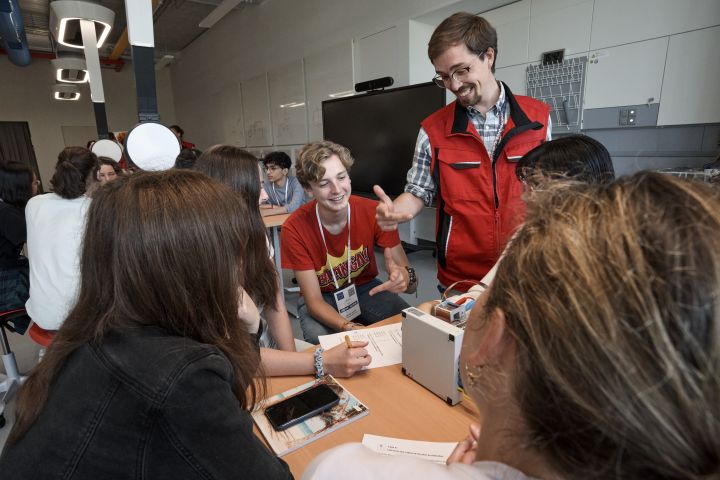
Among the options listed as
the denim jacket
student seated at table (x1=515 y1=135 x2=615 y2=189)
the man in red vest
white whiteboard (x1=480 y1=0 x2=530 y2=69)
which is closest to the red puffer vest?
the man in red vest

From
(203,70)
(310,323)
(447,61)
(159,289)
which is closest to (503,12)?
(447,61)

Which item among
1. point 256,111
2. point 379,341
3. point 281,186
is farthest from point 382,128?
point 256,111

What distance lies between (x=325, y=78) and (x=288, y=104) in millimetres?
987

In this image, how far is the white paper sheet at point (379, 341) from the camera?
1101 mm

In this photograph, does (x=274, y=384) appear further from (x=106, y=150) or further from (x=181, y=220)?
(x=106, y=150)

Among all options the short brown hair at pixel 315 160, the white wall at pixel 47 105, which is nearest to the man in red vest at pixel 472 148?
the short brown hair at pixel 315 160

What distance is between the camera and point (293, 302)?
11.1 feet

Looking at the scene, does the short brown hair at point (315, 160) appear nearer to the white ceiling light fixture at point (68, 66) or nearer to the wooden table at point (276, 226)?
the wooden table at point (276, 226)

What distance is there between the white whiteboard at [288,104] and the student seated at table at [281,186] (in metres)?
1.51

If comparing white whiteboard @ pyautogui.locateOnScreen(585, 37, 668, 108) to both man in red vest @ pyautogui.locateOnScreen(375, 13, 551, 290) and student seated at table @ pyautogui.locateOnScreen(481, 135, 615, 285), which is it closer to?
man in red vest @ pyautogui.locateOnScreen(375, 13, 551, 290)

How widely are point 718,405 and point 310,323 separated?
1.50 meters

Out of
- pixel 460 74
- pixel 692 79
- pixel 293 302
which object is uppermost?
pixel 692 79

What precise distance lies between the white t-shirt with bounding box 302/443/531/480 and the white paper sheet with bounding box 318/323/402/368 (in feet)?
1.79

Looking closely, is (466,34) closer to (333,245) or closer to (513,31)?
(333,245)
